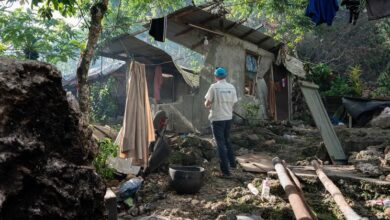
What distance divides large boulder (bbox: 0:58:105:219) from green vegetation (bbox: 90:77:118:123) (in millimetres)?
15313

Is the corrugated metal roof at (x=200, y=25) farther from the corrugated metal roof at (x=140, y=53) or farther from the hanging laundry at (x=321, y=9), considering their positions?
the hanging laundry at (x=321, y=9)

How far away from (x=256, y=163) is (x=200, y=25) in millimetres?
6325

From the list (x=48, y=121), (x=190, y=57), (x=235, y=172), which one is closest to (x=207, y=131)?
(x=235, y=172)

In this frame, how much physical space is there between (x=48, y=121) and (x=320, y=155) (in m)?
7.07

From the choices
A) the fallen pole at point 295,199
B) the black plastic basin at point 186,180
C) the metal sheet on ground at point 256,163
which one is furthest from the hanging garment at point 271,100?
the black plastic basin at point 186,180

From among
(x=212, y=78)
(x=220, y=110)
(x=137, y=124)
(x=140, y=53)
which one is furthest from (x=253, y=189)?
(x=140, y=53)

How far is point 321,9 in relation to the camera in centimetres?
799

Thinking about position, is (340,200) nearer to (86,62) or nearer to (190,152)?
(190,152)

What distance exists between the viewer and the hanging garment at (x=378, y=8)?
20.9 ft

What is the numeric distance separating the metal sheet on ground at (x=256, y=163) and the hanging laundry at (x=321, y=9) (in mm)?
3481

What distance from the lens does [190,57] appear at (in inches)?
1797

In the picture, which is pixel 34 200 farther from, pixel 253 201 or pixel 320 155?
pixel 320 155

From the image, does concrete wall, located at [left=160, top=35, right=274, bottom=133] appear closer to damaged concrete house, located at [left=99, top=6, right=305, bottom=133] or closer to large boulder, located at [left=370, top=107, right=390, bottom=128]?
damaged concrete house, located at [left=99, top=6, right=305, bottom=133]

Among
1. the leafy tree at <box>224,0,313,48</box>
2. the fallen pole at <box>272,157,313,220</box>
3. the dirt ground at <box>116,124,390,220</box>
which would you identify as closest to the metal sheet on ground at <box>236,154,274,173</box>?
the dirt ground at <box>116,124,390,220</box>
